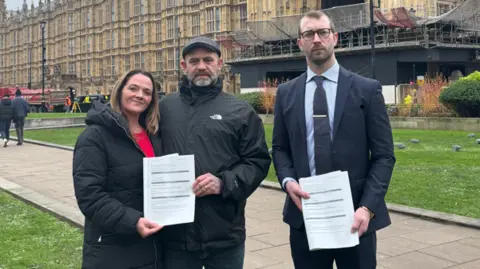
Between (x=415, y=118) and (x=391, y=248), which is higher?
(x=415, y=118)

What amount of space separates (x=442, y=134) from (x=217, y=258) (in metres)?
15.2

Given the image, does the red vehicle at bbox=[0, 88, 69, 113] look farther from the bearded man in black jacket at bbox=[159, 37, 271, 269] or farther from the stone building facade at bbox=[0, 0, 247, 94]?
the bearded man in black jacket at bbox=[159, 37, 271, 269]

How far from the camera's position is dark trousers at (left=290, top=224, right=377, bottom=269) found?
106 inches

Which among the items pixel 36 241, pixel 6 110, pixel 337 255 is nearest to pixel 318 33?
pixel 337 255

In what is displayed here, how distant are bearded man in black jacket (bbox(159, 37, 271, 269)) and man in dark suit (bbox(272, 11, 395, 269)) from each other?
0.24m

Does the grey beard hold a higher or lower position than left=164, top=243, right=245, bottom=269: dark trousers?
higher

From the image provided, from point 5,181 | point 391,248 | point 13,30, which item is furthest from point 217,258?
point 13,30

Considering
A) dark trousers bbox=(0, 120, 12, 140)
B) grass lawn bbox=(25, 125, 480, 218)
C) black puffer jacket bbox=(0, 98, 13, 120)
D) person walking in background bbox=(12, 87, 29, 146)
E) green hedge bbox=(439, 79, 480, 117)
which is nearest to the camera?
grass lawn bbox=(25, 125, 480, 218)

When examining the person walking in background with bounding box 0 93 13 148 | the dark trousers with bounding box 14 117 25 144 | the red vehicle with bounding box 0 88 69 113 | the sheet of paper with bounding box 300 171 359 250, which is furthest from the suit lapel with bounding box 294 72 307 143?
the red vehicle with bounding box 0 88 69 113

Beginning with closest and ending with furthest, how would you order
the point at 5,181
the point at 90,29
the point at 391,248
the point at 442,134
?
the point at 391,248 < the point at 5,181 < the point at 442,134 < the point at 90,29

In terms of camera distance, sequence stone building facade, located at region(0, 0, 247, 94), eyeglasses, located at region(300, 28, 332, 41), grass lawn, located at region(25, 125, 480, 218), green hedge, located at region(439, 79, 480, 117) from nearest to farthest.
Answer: eyeglasses, located at region(300, 28, 332, 41) < grass lawn, located at region(25, 125, 480, 218) < green hedge, located at region(439, 79, 480, 117) < stone building facade, located at region(0, 0, 247, 94)

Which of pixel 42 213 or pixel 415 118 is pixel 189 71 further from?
pixel 415 118

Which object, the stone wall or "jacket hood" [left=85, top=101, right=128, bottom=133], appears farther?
the stone wall

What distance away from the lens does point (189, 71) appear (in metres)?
2.79
